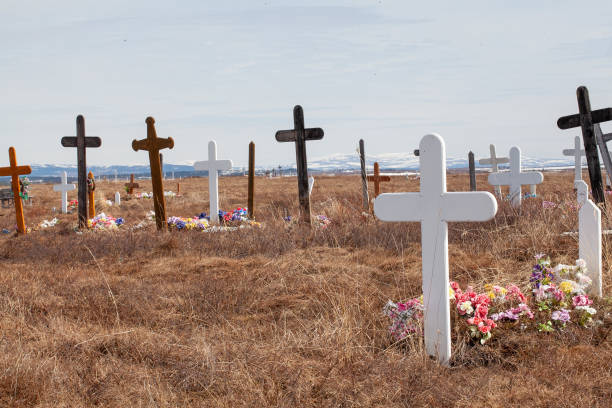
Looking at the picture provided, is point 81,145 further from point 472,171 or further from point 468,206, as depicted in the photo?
point 472,171

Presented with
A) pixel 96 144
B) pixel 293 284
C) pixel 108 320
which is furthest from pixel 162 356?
pixel 96 144

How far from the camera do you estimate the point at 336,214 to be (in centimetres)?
1285

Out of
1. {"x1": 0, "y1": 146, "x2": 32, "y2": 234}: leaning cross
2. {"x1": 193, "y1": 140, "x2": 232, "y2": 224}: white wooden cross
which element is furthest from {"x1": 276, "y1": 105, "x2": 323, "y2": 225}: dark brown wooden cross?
{"x1": 0, "y1": 146, "x2": 32, "y2": 234}: leaning cross

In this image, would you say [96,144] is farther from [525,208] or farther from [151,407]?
[151,407]

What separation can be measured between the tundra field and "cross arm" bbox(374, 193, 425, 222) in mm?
935

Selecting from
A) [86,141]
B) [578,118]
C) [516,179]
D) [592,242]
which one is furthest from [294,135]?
[592,242]

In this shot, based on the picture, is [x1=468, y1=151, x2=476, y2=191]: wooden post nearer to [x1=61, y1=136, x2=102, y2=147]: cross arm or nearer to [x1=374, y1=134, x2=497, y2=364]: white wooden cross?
[x1=61, y1=136, x2=102, y2=147]: cross arm

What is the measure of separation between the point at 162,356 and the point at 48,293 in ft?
9.09

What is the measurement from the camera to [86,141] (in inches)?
583

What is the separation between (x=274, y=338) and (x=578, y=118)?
831 centimetres

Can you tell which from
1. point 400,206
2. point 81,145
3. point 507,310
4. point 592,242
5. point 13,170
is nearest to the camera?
point 400,206

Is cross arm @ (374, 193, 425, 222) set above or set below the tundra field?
above

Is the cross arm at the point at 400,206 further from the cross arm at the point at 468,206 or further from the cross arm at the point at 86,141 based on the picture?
the cross arm at the point at 86,141

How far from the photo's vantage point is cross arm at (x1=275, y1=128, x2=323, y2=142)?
41.1 ft
